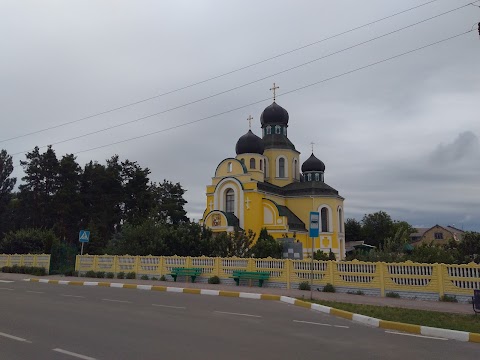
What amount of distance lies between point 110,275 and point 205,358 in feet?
57.6

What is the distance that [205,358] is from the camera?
595cm

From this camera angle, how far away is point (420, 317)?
9.55 meters

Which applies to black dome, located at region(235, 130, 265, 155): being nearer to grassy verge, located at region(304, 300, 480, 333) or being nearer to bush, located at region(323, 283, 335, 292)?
bush, located at region(323, 283, 335, 292)

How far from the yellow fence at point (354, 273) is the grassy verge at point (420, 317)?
9.51ft

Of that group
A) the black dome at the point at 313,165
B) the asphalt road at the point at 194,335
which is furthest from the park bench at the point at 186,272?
the black dome at the point at 313,165

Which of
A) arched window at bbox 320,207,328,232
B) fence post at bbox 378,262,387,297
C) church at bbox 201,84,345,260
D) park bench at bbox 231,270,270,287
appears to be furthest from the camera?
arched window at bbox 320,207,328,232

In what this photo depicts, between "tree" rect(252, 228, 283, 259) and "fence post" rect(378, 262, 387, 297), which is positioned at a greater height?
"tree" rect(252, 228, 283, 259)

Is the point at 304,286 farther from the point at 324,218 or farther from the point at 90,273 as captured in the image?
the point at 324,218

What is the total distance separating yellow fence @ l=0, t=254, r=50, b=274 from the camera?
25.7 metres

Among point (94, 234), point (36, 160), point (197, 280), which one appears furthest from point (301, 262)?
point (36, 160)

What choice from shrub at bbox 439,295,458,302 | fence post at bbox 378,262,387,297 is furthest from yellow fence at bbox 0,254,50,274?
shrub at bbox 439,295,458,302

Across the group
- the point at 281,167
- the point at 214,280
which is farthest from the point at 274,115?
the point at 214,280

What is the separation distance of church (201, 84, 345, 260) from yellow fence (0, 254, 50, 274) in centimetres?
1683

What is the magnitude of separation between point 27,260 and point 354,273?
69.6ft
